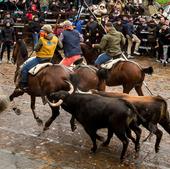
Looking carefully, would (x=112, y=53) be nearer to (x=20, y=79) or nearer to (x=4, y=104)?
(x=20, y=79)

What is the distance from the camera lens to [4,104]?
16.9ft

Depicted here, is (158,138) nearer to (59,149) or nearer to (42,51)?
(59,149)

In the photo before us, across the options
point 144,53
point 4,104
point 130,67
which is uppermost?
point 4,104

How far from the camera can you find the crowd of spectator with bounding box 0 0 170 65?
23.0 m

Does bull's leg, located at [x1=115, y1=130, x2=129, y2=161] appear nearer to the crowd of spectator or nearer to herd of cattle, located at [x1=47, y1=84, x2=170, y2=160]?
herd of cattle, located at [x1=47, y1=84, x2=170, y2=160]

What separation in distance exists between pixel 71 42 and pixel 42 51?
4.10ft

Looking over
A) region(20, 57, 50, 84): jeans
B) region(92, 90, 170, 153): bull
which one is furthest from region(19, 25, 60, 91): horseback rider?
region(92, 90, 170, 153): bull

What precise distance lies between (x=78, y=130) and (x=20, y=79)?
2074mm

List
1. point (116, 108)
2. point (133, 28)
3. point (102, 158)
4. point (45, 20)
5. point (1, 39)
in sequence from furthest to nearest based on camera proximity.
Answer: point (45, 20), point (133, 28), point (1, 39), point (102, 158), point (116, 108)

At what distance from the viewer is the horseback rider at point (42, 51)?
38.3 feet

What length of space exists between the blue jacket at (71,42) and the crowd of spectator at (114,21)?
23.8ft

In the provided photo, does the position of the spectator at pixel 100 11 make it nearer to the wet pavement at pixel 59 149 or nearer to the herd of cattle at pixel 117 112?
the wet pavement at pixel 59 149

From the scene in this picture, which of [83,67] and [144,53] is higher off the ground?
[83,67]

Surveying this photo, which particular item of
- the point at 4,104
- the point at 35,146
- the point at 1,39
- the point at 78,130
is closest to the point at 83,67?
the point at 78,130
